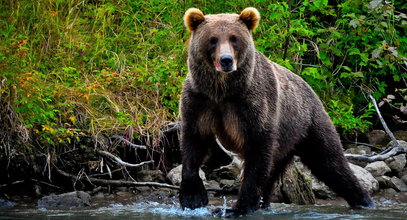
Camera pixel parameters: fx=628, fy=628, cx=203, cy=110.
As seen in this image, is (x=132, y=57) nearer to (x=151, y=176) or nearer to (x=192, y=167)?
(x=151, y=176)

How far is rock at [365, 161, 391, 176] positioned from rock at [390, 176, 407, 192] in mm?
189

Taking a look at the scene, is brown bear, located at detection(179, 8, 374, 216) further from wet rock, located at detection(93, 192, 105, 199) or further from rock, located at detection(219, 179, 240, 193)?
wet rock, located at detection(93, 192, 105, 199)

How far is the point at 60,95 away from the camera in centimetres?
704

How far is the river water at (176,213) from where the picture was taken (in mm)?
5586

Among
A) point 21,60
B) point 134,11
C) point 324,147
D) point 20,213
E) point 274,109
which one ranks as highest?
point 134,11

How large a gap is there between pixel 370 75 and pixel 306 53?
1.04 metres

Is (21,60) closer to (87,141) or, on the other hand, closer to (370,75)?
(87,141)

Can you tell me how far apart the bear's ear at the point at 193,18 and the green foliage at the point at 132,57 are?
78.2 inches

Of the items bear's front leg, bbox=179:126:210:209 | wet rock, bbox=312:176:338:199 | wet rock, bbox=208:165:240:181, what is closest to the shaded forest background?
wet rock, bbox=208:165:240:181

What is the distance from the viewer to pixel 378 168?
831 centimetres

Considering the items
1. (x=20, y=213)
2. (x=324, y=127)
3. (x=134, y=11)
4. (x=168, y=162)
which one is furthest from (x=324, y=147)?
(x=134, y=11)

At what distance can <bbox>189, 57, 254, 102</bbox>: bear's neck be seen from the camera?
5230 mm

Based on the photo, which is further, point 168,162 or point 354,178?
point 168,162

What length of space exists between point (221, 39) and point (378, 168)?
13.4 ft
